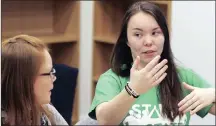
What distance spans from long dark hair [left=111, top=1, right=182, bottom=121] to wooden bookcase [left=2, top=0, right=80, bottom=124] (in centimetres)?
125

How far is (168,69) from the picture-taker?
951 millimetres

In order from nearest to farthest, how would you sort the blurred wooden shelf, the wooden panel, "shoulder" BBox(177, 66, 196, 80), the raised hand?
the raised hand, "shoulder" BBox(177, 66, 196, 80), the wooden panel, the blurred wooden shelf

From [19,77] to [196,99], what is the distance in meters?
0.40

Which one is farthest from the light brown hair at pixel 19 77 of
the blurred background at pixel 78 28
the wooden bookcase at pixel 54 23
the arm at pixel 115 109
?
the wooden bookcase at pixel 54 23

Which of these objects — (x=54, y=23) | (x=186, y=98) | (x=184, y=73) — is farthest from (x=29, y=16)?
(x=186, y=98)

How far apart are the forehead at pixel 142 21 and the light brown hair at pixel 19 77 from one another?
21 centimetres

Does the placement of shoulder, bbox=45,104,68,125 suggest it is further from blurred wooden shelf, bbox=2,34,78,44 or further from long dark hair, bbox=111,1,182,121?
blurred wooden shelf, bbox=2,34,78,44

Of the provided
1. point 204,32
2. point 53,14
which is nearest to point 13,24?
point 53,14

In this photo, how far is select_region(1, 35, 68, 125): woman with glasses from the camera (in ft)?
2.59

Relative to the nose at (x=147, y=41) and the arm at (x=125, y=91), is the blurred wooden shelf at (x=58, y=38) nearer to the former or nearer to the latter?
the arm at (x=125, y=91)

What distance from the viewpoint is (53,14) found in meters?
2.34

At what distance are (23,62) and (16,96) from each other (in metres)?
0.07

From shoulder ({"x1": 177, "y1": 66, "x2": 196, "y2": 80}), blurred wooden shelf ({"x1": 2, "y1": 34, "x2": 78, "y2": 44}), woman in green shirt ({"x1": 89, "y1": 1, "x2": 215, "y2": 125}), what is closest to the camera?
woman in green shirt ({"x1": 89, "y1": 1, "x2": 215, "y2": 125})

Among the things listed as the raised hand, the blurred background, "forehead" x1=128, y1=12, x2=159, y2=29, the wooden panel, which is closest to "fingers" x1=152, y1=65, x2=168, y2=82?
the raised hand
